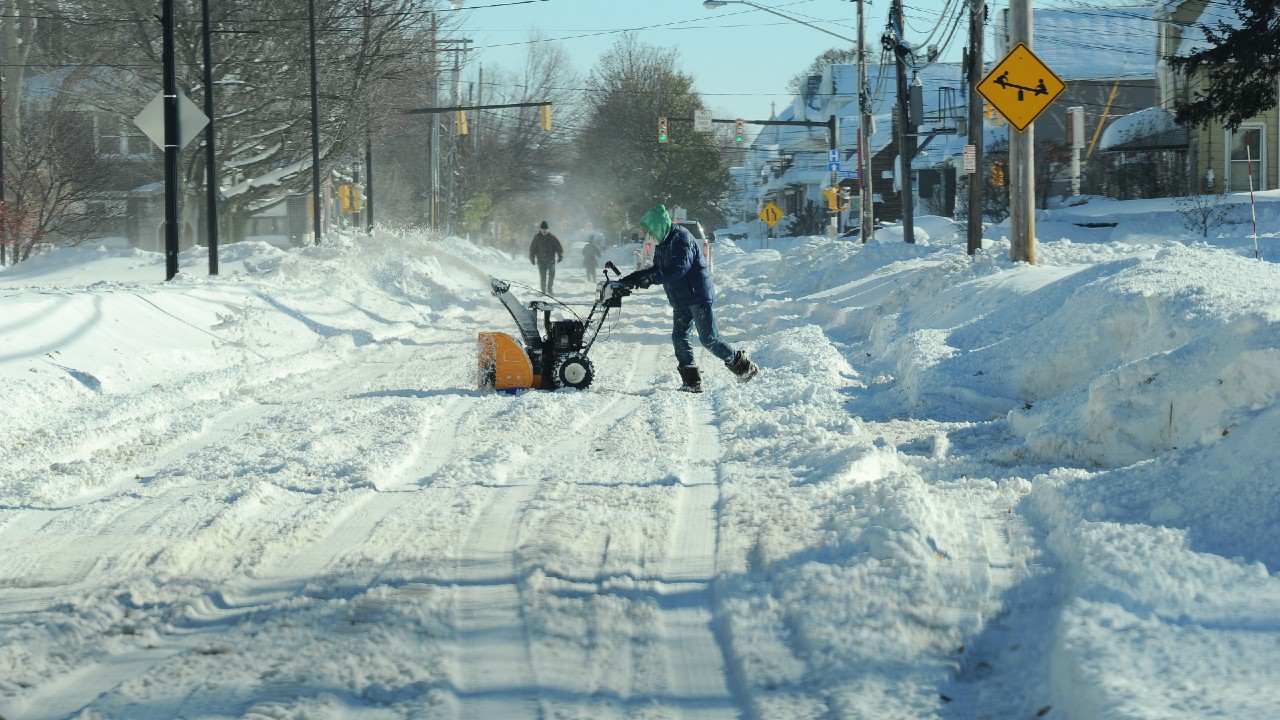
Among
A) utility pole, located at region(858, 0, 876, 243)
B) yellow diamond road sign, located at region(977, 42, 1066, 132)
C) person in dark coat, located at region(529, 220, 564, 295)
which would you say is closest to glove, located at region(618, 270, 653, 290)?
yellow diamond road sign, located at region(977, 42, 1066, 132)

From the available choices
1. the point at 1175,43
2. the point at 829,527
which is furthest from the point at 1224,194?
the point at 829,527

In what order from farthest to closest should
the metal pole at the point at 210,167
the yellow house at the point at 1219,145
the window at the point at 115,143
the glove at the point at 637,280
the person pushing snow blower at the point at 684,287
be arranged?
the window at the point at 115,143
the yellow house at the point at 1219,145
the metal pole at the point at 210,167
the person pushing snow blower at the point at 684,287
the glove at the point at 637,280

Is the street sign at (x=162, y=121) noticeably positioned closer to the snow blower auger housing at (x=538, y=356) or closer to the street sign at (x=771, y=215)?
the snow blower auger housing at (x=538, y=356)

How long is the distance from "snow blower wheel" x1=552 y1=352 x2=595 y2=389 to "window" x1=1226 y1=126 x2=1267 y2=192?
32.2 meters

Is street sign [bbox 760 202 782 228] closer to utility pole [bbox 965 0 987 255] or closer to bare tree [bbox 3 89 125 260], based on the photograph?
bare tree [bbox 3 89 125 260]

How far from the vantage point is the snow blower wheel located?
11719mm

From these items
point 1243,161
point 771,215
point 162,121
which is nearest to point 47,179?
point 162,121

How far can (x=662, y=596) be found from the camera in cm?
512

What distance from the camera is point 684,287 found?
1202 centimetres

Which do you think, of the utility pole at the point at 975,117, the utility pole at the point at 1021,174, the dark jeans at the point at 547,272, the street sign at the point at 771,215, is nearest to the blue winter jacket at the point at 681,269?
the utility pole at the point at 1021,174

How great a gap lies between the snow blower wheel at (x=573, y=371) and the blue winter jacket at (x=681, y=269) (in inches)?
37.1

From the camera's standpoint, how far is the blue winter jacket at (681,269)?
11852mm

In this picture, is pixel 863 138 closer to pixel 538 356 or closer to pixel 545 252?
pixel 545 252

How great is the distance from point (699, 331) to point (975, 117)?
549 inches
